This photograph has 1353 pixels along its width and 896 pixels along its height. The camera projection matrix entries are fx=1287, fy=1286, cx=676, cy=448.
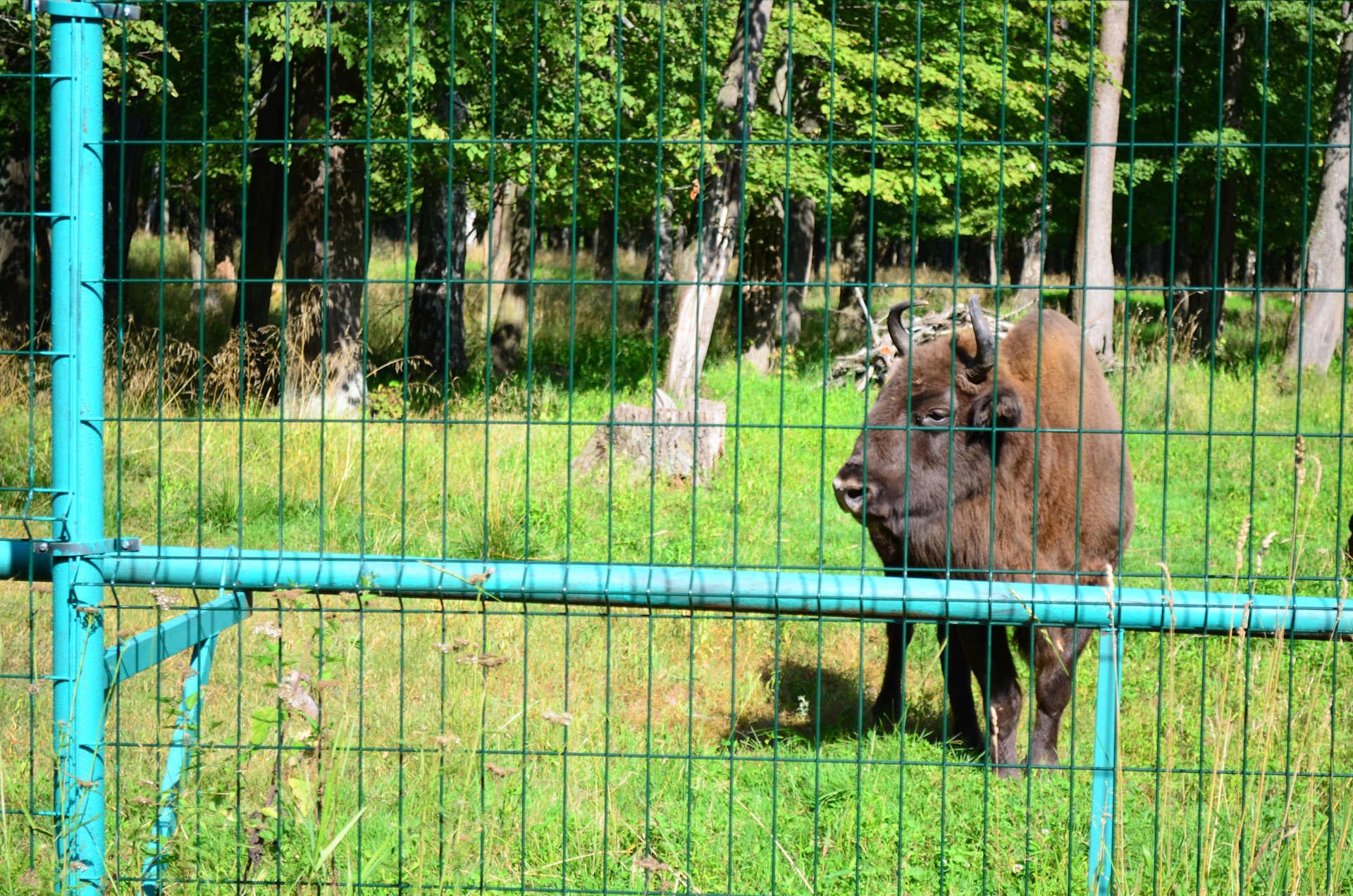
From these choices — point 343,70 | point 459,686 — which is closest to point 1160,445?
point 459,686

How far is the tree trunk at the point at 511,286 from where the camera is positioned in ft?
59.5

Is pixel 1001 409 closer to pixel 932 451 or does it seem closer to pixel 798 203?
pixel 932 451

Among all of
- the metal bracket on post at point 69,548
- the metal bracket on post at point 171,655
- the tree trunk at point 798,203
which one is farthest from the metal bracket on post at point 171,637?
the tree trunk at point 798,203

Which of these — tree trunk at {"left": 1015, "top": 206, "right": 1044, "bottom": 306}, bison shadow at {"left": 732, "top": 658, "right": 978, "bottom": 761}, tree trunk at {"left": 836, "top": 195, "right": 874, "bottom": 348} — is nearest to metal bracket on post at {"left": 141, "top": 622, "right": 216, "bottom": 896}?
bison shadow at {"left": 732, "top": 658, "right": 978, "bottom": 761}

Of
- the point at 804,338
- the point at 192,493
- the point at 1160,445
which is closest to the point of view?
the point at 192,493

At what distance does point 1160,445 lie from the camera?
469 inches

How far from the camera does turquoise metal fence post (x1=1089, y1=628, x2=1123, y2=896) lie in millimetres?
3385

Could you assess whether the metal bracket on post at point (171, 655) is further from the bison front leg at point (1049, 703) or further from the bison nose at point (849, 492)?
the bison front leg at point (1049, 703)

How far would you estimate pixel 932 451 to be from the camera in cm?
548

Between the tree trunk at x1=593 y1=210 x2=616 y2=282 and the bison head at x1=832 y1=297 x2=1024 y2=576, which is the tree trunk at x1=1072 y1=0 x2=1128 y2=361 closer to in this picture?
the bison head at x1=832 y1=297 x2=1024 y2=576

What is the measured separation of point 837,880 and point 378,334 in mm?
14525

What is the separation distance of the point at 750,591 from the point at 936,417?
2303 millimetres

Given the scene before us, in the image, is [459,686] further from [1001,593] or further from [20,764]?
[1001,593]

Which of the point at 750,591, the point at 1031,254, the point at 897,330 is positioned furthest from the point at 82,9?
the point at 1031,254
